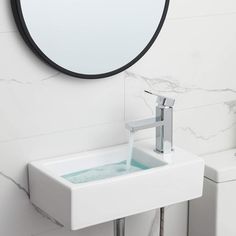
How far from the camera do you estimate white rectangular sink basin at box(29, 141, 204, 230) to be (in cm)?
179

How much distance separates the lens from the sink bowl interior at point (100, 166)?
6.52ft

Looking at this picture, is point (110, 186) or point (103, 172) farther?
point (103, 172)

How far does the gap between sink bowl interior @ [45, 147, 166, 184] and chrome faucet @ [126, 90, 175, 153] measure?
6 centimetres

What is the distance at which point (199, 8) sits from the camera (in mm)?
2203

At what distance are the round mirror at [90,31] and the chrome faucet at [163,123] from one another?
177 mm

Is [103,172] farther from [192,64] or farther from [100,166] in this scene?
[192,64]

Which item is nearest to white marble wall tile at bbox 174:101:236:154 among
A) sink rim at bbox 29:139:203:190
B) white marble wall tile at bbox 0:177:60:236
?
sink rim at bbox 29:139:203:190

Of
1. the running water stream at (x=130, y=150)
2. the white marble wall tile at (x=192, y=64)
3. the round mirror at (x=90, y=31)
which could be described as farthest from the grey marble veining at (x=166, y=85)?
the running water stream at (x=130, y=150)

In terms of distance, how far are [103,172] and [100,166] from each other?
5 centimetres

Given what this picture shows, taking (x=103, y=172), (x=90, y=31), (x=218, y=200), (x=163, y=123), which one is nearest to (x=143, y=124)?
(x=163, y=123)

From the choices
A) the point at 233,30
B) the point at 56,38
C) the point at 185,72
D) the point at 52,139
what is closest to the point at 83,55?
the point at 56,38

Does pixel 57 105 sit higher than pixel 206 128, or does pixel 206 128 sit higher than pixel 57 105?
pixel 57 105

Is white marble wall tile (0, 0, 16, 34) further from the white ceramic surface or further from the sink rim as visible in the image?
the white ceramic surface

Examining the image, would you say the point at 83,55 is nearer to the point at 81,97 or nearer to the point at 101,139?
the point at 81,97
